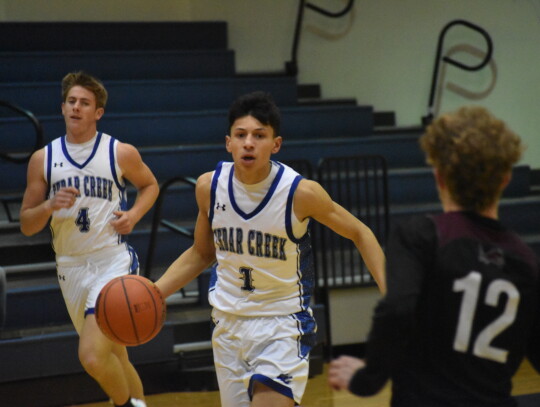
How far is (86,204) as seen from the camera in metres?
4.92

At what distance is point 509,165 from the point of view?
7.36 ft

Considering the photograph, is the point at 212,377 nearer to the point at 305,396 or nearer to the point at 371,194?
the point at 305,396

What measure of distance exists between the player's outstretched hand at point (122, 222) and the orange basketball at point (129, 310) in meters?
1.19

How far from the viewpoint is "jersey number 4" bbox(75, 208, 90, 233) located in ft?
16.0

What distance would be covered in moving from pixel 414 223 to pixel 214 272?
5.56ft

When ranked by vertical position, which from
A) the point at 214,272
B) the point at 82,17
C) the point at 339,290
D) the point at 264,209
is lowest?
the point at 339,290

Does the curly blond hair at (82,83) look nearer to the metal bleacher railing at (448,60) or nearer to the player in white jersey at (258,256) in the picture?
the player in white jersey at (258,256)

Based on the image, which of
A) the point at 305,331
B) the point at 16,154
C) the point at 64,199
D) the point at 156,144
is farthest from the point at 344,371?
the point at 156,144

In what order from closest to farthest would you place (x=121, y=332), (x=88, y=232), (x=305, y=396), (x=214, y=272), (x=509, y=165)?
(x=509, y=165) → (x=121, y=332) → (x=214, y=272) → (x=88, y=232) → (x=305, y=396)

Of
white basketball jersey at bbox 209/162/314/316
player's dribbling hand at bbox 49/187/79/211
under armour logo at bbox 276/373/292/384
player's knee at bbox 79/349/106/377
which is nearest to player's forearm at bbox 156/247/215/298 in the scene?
white basketball jersey at bbox 209/162/314/316

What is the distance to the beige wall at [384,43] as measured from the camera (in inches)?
351

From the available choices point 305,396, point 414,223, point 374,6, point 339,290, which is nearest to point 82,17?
point 374,6

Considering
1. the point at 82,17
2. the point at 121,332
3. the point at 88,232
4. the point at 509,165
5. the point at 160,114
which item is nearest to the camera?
the point at 509,165

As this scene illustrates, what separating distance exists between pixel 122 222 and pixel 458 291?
2901 millimetres
